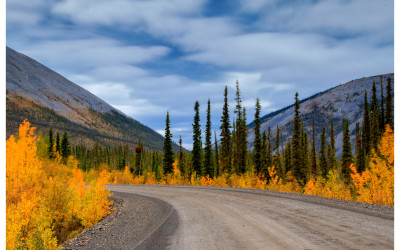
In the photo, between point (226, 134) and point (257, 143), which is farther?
point (226, 134)

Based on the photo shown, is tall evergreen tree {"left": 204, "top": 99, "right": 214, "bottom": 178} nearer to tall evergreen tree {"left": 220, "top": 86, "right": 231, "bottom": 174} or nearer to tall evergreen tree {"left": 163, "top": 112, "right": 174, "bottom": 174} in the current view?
tall evergreen tree {"left": 220, "top": 86, "right": 231, "bottom": 174}

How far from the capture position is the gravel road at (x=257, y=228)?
632 centimetres

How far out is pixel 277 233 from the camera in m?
7.07

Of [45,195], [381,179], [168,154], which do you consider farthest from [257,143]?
[45,195]

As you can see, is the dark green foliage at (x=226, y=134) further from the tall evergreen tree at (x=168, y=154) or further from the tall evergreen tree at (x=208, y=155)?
the tall evergreen tree at (x=168, y=154)

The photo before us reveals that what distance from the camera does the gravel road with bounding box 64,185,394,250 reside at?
6.32 m

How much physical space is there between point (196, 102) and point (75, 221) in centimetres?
4361

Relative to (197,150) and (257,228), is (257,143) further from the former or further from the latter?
(257,228)

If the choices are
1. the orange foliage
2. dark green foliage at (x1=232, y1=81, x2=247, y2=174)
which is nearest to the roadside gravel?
the orange foliage

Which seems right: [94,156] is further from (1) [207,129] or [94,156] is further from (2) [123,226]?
(2) [123,226]

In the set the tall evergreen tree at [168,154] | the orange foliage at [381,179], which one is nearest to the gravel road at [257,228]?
the orange foliage at [381,179]

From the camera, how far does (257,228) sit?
772 cm

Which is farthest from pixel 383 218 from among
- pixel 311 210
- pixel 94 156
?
pixel 94 156

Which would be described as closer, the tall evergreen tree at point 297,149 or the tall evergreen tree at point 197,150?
the tall evergreen tree at point 297,149
